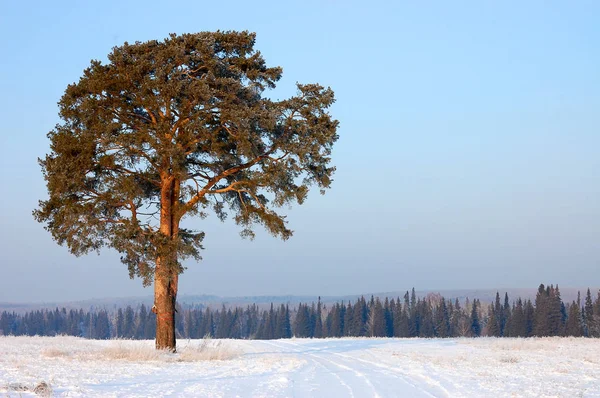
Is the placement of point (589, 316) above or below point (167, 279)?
below

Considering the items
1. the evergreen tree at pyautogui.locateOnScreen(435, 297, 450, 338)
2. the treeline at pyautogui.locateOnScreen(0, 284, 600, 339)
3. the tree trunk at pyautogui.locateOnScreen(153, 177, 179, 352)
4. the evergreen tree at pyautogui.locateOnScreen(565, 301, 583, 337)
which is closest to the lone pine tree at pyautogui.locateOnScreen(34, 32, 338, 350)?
the tree trunk at pyautogui.locateOnScreen(153, 177, 179, 352)

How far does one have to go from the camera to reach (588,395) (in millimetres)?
11070

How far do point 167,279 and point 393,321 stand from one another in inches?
4191

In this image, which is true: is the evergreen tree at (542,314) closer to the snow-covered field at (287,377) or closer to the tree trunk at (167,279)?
the snow-covered field at (287,377)

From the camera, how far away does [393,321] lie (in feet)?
397

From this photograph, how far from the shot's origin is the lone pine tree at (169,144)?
63.0ft

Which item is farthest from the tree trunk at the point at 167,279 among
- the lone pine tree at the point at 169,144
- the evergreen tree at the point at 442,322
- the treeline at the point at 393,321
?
the evergreen tree at the point at 442,322

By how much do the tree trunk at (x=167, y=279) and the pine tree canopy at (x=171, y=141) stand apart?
0.22ft

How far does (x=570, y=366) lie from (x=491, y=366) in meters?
2.27

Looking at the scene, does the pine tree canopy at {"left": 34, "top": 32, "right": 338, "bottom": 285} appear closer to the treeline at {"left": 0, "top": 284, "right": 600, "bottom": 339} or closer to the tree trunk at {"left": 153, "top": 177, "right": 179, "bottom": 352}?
the tree trunk at {"left": 153, "top": 177, "right": 179, "bottom": 352}

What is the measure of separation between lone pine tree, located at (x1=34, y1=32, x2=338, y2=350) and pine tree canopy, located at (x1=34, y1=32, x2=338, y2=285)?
0.13 feet

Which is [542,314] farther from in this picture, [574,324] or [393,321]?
[393,321]

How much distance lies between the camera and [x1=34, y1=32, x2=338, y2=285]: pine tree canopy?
19.2 m

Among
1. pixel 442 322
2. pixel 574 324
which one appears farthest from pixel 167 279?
pixel 442 322
